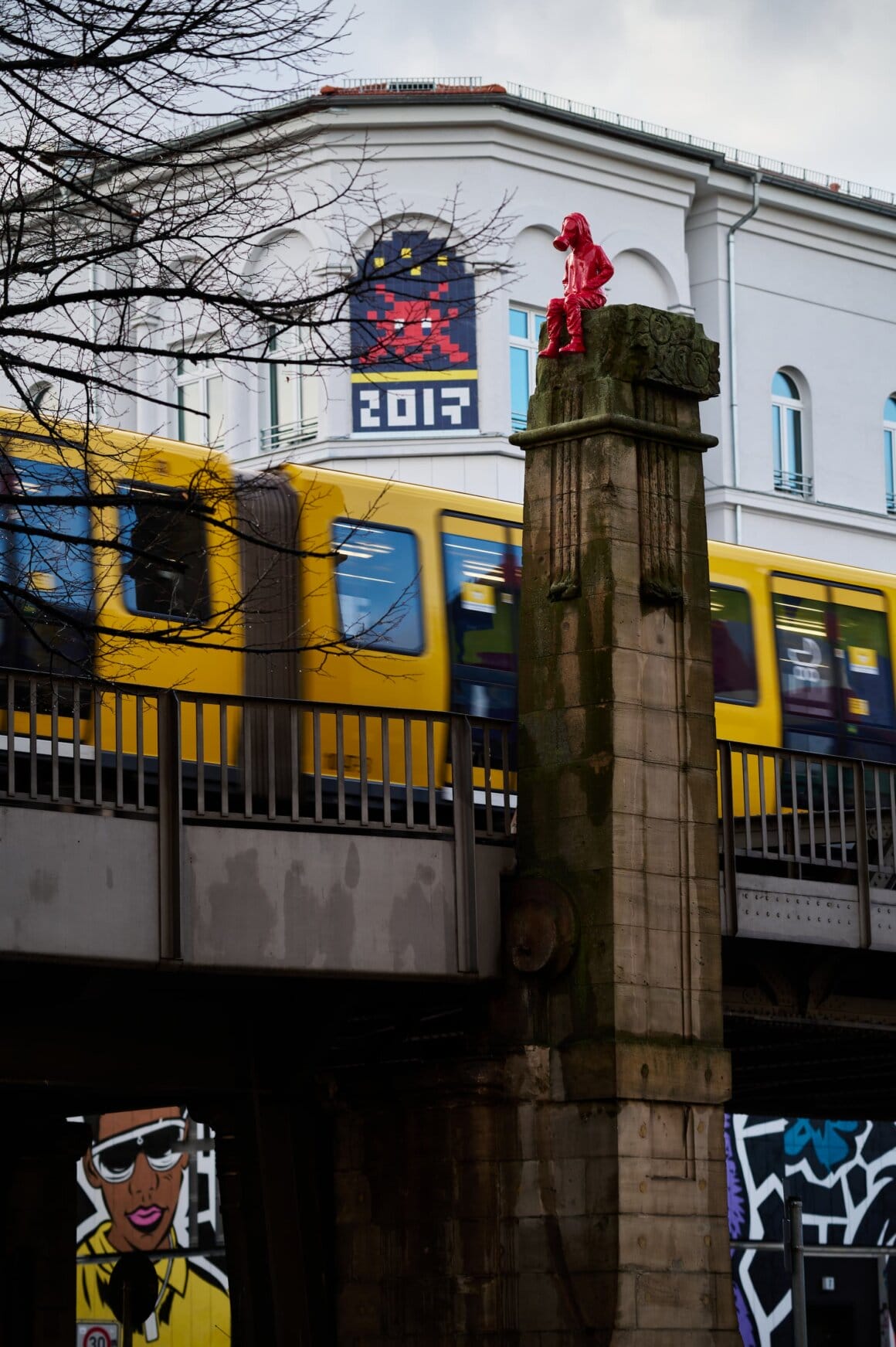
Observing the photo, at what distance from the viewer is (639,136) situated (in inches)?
1780

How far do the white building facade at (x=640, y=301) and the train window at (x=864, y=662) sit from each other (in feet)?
40.4

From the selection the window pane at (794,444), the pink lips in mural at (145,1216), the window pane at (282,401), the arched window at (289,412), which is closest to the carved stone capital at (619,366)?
the pink lips in mural at (145,1216)

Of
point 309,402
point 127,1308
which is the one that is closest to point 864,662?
point 127,1308

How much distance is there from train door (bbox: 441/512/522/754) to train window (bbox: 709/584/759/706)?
3.08 m

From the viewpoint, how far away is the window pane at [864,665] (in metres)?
28.6

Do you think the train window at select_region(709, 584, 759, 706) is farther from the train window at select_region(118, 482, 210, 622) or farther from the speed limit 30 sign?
the speed limit 30 sign

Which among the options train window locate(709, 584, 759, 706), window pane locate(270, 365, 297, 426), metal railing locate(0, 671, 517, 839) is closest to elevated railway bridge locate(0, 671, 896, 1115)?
metal railing locate(0, 671, 517, 839)

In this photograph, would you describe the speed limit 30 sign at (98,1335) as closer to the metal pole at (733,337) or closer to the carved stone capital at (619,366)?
the metal pole at (733,337)

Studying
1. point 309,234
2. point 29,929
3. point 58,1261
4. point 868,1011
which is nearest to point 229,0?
point 29,929

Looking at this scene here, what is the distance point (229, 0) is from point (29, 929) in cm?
549

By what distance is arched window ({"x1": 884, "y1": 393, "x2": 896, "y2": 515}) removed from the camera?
163 feet

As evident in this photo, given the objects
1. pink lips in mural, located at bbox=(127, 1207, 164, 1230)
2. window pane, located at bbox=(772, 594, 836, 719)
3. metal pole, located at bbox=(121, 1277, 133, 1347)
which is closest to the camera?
metal pole, located at bbox=(121, 1277, 133, 1347)

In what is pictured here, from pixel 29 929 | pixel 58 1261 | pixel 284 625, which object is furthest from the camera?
pixel 58 1261

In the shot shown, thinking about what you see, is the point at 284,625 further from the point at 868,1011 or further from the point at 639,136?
the point at 639,136
